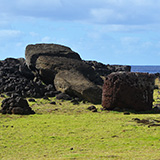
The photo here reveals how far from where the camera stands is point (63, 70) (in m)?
21.7

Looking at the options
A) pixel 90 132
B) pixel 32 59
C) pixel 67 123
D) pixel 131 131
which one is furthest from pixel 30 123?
pixel 32 59

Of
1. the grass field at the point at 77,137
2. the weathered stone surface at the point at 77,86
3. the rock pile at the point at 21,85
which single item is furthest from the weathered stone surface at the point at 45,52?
the grass field at the point at 77,137

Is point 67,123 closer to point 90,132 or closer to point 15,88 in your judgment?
point 90,132

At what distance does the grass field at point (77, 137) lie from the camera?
752 centimetres

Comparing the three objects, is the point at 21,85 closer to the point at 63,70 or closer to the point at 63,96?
the point at 63,70

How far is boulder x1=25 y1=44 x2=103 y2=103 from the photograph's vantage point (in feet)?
61.4

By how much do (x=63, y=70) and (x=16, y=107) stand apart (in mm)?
8006

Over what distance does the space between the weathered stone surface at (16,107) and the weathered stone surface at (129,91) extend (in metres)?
3.83

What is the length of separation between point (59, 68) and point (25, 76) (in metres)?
3.21

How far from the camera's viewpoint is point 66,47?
2588cm

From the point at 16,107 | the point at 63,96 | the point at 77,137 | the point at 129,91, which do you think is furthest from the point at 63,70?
the point at 77,137

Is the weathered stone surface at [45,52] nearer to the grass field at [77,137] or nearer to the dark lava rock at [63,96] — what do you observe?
the dark lava rock at [63,96]

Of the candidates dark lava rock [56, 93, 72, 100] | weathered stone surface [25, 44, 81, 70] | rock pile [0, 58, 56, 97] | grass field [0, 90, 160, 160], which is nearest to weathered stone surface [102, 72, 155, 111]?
grass field [0, 90, 160, 160]

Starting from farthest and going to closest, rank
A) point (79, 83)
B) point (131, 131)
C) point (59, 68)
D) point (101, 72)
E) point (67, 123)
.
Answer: point (101, 72), point (59, 68), point (79, 83), point (67, 123), point (131, 131)
